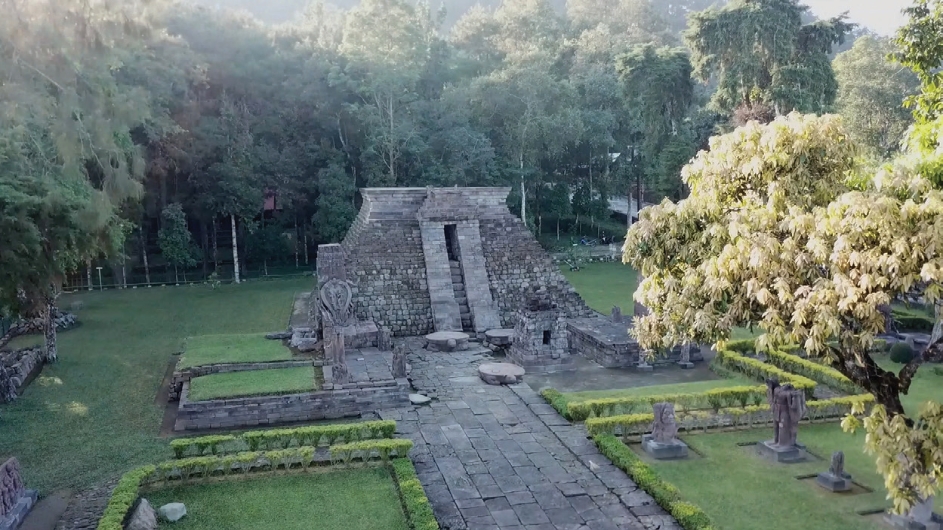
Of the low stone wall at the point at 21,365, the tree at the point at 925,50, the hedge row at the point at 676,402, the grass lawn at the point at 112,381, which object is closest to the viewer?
the tree at the point at 925,50

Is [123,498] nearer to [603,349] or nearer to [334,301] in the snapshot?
[334,301]

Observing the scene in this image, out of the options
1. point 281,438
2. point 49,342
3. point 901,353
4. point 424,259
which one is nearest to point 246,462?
point 281,438

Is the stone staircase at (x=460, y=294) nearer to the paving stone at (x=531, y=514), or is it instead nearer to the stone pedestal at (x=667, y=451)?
the stone pedestal at (x=667, y=451)

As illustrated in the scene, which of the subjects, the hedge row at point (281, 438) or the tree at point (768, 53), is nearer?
the hedge row at point (281, 438)

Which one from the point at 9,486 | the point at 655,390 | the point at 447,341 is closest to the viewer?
the point at 9,486

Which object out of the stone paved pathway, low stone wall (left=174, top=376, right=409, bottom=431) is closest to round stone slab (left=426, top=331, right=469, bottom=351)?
the stone paved pathway

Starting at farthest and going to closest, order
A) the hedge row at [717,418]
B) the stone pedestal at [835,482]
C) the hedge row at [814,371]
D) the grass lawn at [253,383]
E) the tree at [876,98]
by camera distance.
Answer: the tree at [876,98] < the hedge row at [814,371] < the grass lawn at [253,383] < the hedge row at [717,418] < the stone pedestal at [835,482]

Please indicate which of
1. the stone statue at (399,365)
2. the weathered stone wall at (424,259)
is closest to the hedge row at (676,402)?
the stone statue at (399,365)
